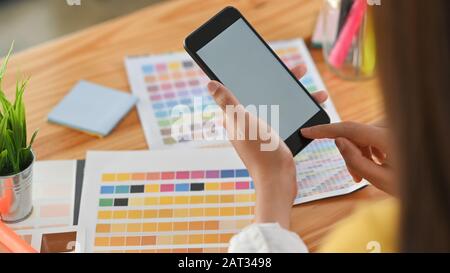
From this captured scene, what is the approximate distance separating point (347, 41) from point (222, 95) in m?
0.36

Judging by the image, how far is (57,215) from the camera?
109 cm

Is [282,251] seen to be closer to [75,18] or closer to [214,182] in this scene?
[214,182]

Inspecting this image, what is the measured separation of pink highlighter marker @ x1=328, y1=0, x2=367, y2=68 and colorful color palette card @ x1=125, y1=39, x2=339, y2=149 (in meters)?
0.04

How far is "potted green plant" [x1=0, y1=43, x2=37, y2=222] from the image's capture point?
3.34 feet

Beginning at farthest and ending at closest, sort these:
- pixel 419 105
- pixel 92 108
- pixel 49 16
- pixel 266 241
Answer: pixel 49 16 → pixel 92 108 → pixel 266 241 → pixel 419 105

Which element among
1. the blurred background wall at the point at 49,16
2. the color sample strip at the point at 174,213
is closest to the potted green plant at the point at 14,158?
the color sample strip at the point at 174,213

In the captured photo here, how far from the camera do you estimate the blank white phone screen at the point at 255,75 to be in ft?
3.58

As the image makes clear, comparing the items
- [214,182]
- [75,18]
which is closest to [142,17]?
[214,182]

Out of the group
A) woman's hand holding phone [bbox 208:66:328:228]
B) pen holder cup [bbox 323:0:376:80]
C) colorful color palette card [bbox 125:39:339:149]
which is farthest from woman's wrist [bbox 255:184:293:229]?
pen holder cup [bbox 323:0:376:80]

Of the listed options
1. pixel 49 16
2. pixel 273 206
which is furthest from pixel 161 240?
pixel 49 16

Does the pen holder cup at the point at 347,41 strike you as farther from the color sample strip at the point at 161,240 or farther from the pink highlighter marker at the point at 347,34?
the color sample strip at the point at 161,240

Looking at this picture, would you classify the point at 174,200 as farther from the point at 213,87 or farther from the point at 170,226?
the point at 213,87

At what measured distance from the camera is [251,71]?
1114 mm

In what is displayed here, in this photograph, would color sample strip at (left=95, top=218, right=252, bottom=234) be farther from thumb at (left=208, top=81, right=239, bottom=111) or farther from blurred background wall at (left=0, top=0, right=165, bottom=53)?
blurred background wall at (left=0, top=0, right=165, bottom=53)
